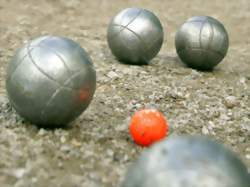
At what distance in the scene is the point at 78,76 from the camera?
575 cm

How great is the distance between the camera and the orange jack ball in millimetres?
5781

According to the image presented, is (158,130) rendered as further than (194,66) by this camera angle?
No

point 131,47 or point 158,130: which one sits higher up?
point 158,130

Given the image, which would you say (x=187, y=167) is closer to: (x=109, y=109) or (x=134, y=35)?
(x=109, y=109)

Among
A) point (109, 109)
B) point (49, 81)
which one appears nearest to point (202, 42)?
point (109, 109)

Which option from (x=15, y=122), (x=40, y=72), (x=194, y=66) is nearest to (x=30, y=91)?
A: (x=40, y=72)

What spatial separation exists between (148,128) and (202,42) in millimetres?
4195

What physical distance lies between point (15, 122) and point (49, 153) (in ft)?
3.31

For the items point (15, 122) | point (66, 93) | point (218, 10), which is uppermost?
point (66, 93)

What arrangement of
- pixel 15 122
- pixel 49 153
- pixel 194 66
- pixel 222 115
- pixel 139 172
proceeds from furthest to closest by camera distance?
pixel 194 66, pixel 222 115, pixel 15 122, pixel 49 153, pixel 139 172

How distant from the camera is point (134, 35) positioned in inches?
368

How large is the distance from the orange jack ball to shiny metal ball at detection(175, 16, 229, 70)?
4024mm

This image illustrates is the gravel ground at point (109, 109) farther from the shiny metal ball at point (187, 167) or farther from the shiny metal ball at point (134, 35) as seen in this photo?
the shiny metal ball at point (187, 167)

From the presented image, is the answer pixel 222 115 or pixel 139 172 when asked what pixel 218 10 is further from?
pixel 139 172
